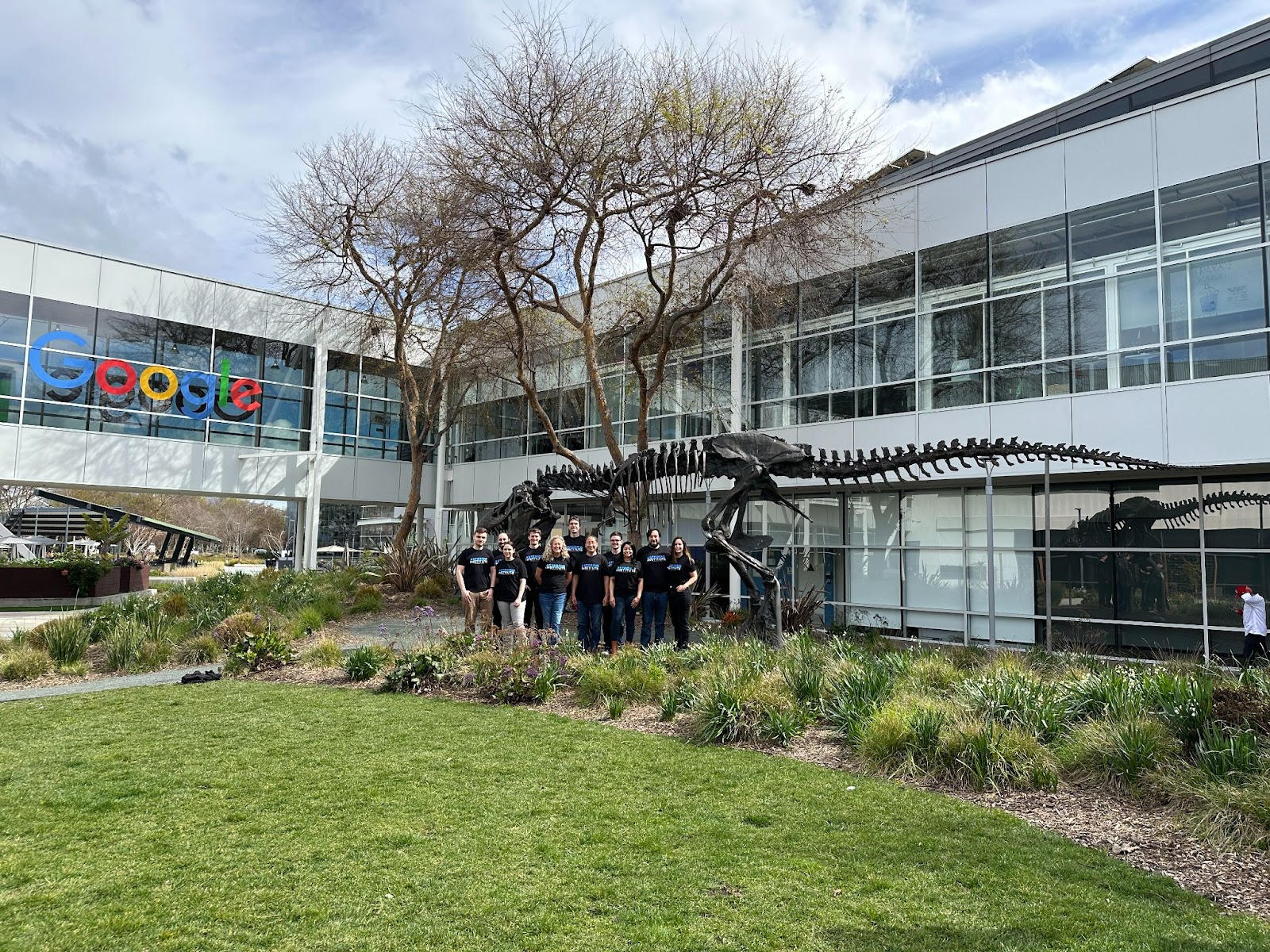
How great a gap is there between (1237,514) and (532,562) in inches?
474

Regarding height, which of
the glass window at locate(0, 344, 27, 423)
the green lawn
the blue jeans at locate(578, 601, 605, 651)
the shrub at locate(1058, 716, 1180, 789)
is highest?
the glass window at locate(0, 344, 27, 423)

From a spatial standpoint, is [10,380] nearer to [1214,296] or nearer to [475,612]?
[475,612]

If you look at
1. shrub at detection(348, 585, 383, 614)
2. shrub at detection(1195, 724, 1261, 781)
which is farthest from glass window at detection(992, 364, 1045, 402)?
shrub at detection(348, 585, 383, 614)

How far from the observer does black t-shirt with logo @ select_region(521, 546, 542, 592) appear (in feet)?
40.1

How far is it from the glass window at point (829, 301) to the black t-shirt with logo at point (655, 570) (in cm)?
965

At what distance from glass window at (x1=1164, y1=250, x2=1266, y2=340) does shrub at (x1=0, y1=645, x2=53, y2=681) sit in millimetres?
18468

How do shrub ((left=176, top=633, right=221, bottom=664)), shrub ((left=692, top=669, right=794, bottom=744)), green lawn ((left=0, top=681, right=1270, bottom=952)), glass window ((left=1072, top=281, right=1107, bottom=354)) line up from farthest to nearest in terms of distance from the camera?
glass window ((left=1072, top=281, right=1107, bottom=354)) < shrub ((left=176, top=633, right=221, bottom=664)) < shrub ((left=692, top=669, right=794, bottom=744)) < green lawn ((left=0, top=681, right=1270, bottom=952))

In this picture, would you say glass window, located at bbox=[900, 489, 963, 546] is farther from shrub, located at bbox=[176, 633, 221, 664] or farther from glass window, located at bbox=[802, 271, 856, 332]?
shrub, located at bbox=[176, 633, 221, 664]

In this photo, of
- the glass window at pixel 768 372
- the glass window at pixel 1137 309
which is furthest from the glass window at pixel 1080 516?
the glass window at pixel 768 372

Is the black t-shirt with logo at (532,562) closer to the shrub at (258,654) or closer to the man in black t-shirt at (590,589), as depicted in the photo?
the man in black t-shirt at (590,589)

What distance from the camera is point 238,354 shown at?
93.7 ft

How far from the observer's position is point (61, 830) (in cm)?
543

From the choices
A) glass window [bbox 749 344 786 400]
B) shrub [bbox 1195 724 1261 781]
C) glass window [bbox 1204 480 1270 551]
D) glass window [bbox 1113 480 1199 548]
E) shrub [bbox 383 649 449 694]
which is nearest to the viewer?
shrub [bbox 1195 724 1261 781]

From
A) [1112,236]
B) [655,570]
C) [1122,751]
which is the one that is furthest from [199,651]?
[1112,236]
